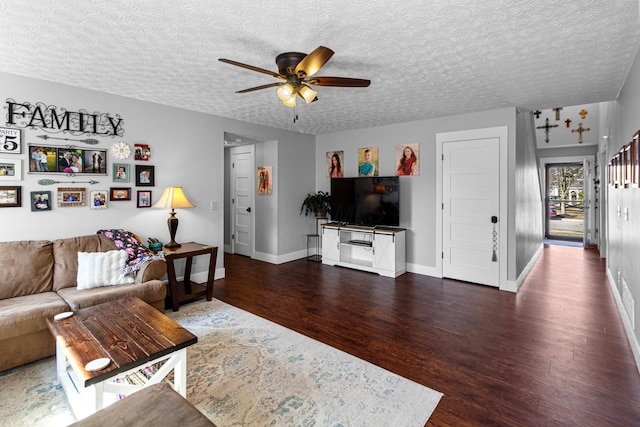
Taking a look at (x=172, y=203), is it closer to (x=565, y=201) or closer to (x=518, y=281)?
(x=518, y=281)

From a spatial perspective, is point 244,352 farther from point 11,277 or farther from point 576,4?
point 576,4

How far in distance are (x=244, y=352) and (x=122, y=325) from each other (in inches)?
37.6

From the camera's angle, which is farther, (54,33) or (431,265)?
(431,265)

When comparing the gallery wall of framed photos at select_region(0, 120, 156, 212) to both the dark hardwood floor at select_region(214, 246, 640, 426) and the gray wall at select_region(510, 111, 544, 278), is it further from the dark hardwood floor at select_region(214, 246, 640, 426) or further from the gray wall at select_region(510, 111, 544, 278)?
the gray wall at select_region(510, 111, 544, 278)

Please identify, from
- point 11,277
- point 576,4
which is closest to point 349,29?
point 576,4

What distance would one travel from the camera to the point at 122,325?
2.19 meters

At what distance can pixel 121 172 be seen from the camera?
12.5 feet

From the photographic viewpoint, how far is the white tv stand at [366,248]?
5016 millimetres

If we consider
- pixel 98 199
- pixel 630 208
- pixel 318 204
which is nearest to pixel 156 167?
pixel 98 199

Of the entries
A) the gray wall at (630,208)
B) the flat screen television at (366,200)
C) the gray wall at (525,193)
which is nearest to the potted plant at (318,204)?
the flat screen television at (366,200)

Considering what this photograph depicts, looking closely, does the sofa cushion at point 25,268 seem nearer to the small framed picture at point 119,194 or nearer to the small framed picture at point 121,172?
the small framed picture at point 119,194

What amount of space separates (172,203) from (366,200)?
2956 millimetres

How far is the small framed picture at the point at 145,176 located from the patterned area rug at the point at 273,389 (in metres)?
2.08

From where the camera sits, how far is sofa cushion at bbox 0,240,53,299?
2842 mm
